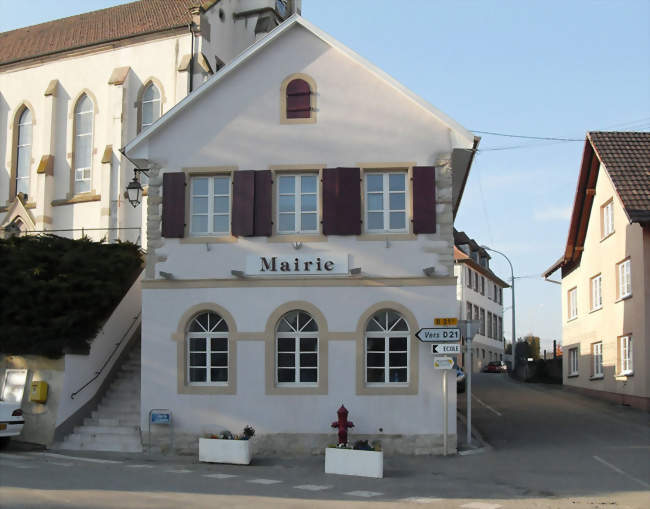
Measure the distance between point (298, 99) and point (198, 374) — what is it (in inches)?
251

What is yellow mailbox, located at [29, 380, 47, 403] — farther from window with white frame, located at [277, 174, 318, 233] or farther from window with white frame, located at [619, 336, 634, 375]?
window with white frame, located at [619, 336, 634, 375]

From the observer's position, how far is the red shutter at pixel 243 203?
18578mm

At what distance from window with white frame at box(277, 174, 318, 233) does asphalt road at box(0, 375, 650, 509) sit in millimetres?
4911

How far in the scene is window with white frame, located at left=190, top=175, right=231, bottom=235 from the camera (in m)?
19.0

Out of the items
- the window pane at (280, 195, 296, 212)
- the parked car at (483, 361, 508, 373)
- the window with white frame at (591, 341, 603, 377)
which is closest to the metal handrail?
the window pane at (280, 195, 296, 212)

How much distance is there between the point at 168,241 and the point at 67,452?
16.1ft

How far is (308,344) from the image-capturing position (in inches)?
Result: 723

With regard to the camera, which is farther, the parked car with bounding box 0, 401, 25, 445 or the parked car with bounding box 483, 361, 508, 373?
the parked car with bounding box 483, 361, 508, 373

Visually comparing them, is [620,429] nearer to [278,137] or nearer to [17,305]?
[278,137]

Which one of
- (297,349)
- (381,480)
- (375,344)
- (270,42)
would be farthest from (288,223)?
(381,480)

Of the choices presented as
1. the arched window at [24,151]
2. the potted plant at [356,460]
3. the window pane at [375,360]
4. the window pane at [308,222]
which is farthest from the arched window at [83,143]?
the potted plant at [356,460]

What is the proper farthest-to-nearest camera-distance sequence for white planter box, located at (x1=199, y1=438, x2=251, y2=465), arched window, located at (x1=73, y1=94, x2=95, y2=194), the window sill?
arched window, located at (x1=73, y1=94, x2=95, y2=194) < the window sill < white planter box, located at (x1=199, y1=438, x2=251, y2=465)

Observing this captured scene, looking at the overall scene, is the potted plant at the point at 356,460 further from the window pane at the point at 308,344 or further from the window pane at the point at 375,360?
the window pane at the point at 308,344

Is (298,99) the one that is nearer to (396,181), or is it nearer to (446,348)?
(396,181)
